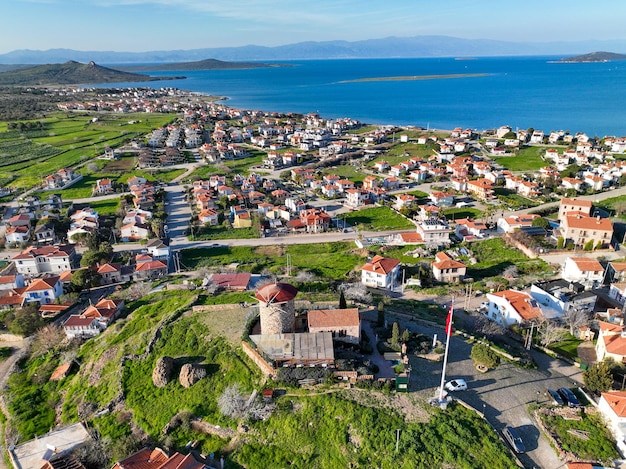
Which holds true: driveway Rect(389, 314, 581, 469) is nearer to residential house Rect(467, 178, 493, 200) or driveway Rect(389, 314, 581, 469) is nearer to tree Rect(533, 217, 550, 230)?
tree Rect(533, 217, 550, 230)

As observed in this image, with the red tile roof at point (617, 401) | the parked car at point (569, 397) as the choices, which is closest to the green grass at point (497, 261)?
the parked car at point (569, 397)

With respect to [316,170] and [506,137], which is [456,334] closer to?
[316,170]

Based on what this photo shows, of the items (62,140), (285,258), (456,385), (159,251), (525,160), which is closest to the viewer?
(456,385)

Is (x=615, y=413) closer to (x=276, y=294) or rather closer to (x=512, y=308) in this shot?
(x=512, y=308)

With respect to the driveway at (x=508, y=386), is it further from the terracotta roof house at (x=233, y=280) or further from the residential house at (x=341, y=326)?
the terracotta roof house at (x=233, y=280)

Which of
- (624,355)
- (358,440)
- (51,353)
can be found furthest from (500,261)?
(51,353)

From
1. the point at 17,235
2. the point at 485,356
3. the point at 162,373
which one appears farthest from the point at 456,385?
the point at 17,235

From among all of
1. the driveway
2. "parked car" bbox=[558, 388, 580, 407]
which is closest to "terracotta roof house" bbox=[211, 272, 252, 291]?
the driveway
